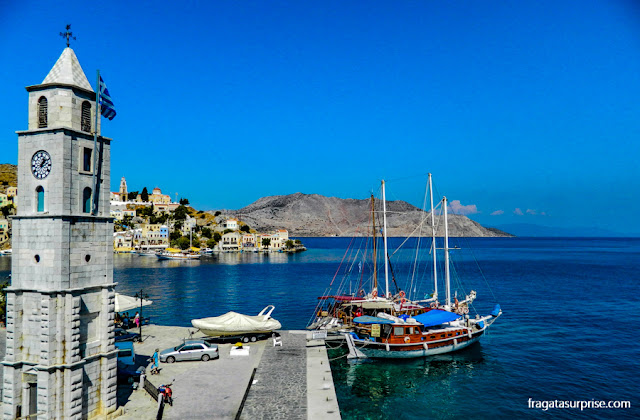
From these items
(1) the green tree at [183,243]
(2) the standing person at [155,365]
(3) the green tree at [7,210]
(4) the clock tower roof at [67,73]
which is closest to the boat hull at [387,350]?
(2) the standing person at [155,365]

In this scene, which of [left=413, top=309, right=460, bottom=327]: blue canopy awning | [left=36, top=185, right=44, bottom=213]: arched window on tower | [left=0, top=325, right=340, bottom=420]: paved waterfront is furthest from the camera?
[left=413, top=309, right=460, bottom=327]: blue canopy awning

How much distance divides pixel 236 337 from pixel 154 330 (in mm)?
7661

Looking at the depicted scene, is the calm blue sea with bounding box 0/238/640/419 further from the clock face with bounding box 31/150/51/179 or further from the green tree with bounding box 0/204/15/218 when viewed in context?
the green tree with bounding box 0/204/15/218

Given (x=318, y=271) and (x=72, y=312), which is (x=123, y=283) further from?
(x=72, y=312)

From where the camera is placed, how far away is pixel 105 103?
1808cm

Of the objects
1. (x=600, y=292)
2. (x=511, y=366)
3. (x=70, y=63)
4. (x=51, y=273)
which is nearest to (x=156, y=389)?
(x=51, y=273)

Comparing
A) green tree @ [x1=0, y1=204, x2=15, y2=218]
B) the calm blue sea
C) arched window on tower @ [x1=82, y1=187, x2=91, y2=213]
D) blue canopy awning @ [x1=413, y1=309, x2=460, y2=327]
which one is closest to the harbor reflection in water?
the calm blue sea

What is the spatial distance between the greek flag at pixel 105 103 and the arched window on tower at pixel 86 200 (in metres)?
3.39

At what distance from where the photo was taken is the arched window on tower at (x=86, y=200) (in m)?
17.5

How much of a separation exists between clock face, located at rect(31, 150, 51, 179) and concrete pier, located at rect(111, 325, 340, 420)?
10496 mm

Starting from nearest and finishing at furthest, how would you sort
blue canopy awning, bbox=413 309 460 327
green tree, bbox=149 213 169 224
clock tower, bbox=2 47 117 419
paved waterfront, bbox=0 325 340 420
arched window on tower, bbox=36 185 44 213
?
clock tower, bbox=2 47 117 419 → arched window on tower, bbox=36 185 44 213 → paved waterfront, bbox=0 325 340 420 → blue canopy awning, bbox=413 309 460 327 → green tree, bbox=149 213 169 224

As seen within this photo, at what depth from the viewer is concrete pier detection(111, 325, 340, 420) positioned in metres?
19.0

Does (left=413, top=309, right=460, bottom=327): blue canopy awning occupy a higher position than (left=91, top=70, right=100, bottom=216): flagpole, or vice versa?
(left=91, top=70, right=100, bottom=216): flagpole

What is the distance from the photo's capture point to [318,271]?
112062 millimetres
